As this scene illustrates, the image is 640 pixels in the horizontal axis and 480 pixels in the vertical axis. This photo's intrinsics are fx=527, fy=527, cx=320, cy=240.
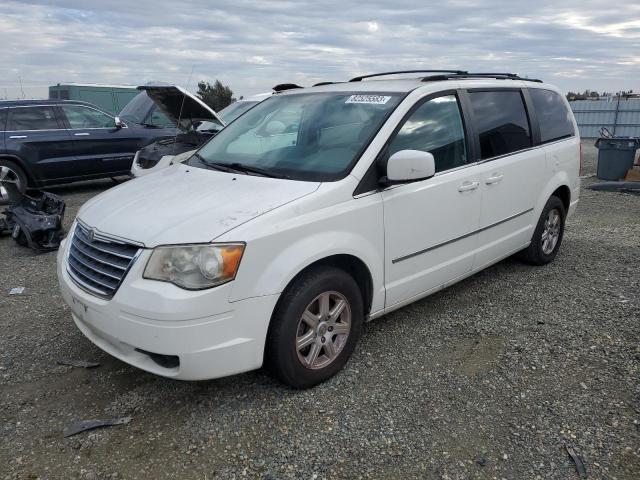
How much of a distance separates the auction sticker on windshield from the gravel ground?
64.9 inches

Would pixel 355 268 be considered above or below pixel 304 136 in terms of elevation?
below

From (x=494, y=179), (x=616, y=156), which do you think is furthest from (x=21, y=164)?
(x=616, y=156)

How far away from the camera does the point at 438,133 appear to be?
12.3 feet

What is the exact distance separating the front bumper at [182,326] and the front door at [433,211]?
1.07 meters

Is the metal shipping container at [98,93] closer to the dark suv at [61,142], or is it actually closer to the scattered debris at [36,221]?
the dark suv at [61,142]

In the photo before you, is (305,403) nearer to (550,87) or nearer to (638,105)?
(550,87)

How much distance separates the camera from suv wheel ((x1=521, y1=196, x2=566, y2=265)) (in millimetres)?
5031

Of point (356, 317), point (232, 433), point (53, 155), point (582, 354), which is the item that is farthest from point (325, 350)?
point (53, 155)

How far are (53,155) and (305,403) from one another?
25.8 feet

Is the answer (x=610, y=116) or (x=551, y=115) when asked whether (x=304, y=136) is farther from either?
(x=610, y=116)

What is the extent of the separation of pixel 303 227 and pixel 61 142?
7.77m

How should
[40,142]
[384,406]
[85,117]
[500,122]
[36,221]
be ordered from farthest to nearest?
1. [85,117]
2. [40,142]
3. [36,221]
4. [500,122]
5. [384,406]

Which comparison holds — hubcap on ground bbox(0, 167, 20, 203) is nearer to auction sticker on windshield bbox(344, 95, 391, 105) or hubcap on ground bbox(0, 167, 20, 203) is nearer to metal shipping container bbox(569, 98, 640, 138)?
auction sticker on windshield bbox(344, 95, 391, 105)

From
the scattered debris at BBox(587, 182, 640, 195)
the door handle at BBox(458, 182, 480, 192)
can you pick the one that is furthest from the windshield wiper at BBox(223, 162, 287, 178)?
the scattered debris at BBox(587, 182, 640, 195)
